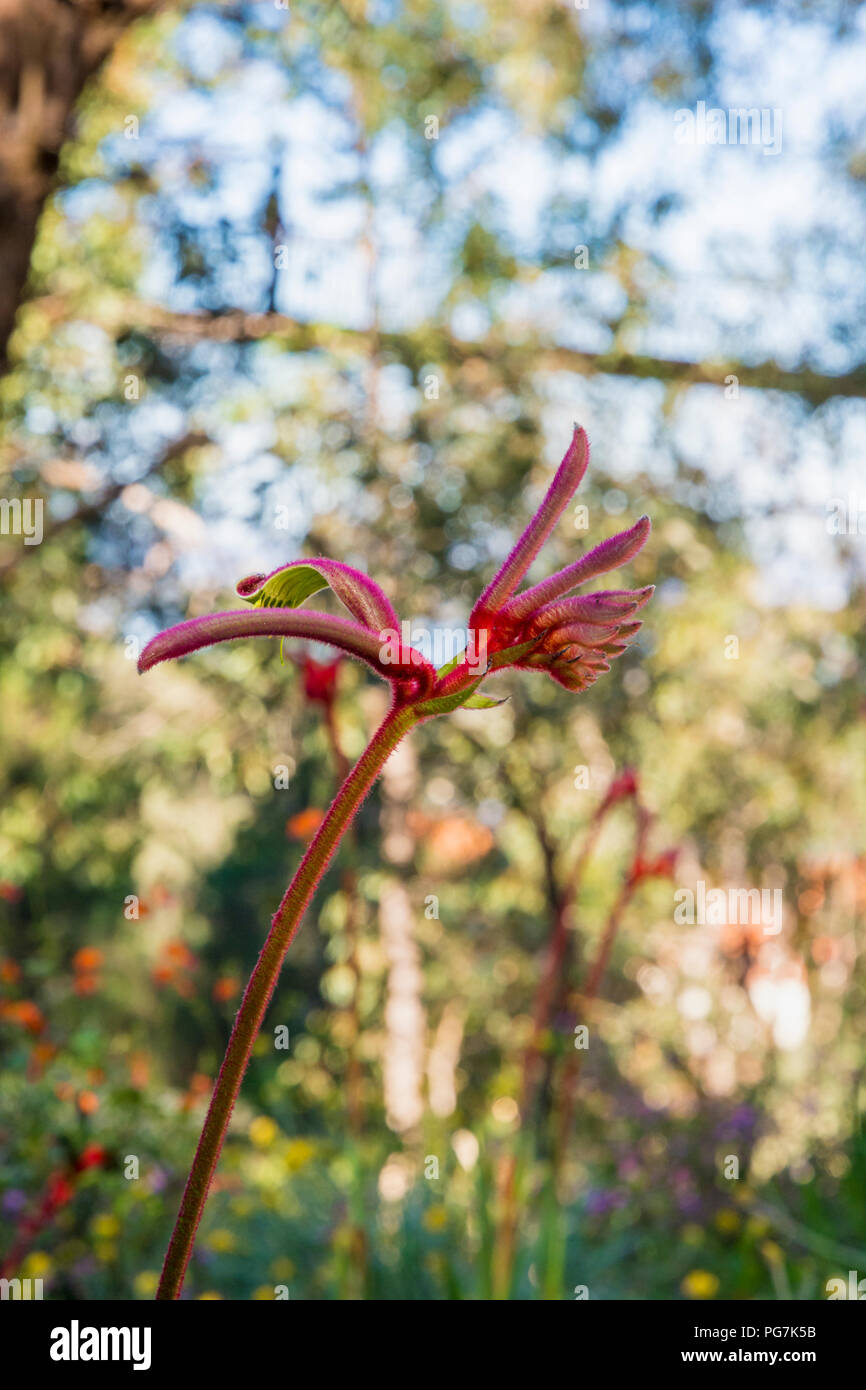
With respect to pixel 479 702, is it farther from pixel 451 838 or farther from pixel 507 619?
pixel 451 838

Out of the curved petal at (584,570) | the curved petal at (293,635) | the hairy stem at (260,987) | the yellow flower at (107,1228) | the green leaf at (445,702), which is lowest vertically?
the yellow flower at (107,1228)

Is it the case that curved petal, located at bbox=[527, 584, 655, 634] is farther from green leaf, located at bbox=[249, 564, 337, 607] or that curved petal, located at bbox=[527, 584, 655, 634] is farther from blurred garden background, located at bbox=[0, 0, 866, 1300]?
blurred garden background, located at bbox=[0, 0, 866, 1300]

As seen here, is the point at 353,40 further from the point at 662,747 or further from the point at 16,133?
the point at 662,747

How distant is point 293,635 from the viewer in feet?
0.90

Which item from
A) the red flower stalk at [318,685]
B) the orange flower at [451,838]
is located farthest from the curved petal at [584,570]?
the orange flower at [451,838]

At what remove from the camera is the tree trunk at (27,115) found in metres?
1.87

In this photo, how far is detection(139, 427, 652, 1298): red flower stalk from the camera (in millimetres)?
281

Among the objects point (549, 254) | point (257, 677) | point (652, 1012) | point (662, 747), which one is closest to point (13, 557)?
point (257, 677)

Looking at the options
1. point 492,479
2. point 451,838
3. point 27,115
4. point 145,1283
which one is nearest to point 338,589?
point 145,1283

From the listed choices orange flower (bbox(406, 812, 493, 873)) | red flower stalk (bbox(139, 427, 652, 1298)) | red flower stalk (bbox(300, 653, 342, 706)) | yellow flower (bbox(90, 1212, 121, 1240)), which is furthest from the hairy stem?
orange flower (bbox(406, 812, 493, 873))

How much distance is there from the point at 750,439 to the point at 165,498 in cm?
168

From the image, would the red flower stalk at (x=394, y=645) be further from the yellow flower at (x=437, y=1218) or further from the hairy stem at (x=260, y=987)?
the yellow flower at (x=437, y=1218)

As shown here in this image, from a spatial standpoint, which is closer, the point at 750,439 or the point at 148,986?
the point at 750,439

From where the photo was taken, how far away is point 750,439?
3.51 m
